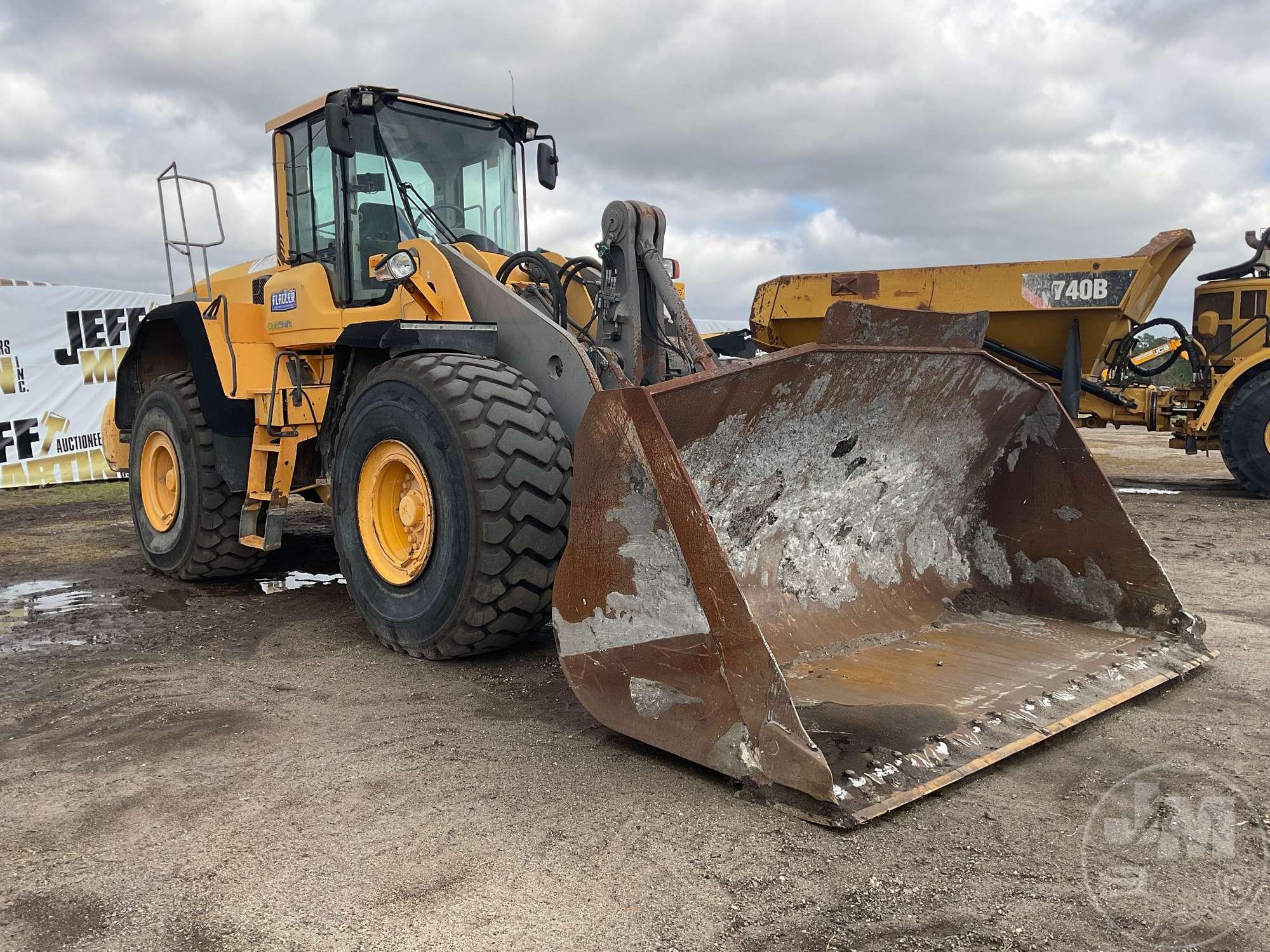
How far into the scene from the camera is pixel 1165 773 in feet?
9.74

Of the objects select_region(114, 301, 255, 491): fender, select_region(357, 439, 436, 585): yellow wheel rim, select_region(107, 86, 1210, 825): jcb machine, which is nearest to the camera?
select_region(107, 86, 1210, 825): jcb machine

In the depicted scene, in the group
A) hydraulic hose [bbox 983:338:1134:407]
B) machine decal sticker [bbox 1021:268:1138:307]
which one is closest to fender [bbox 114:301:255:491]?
hydraulic hose [bbox 983:338:1134:407]

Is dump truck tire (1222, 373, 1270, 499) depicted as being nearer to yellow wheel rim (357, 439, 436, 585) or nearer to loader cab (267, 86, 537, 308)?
loader cab (267, 86, 537, 308)

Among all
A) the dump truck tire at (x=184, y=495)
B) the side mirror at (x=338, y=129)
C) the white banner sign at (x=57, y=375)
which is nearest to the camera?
the side mirror at (x=338, y=129)

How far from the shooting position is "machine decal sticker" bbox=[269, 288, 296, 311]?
5.48m

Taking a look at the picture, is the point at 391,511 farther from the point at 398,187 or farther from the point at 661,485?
the point at 661,485

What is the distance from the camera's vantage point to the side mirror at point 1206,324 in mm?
11305

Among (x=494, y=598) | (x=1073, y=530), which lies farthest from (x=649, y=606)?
(x=1073, y=530)

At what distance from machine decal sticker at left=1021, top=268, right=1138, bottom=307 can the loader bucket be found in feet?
22.2

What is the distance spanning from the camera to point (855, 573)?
4.20 metres

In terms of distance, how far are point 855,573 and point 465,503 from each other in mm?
1592

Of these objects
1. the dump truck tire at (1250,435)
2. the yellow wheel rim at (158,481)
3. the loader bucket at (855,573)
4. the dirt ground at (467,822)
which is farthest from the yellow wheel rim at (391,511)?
the dump truck tire at (1250,435)

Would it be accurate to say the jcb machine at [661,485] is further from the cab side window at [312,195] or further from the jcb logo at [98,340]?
the jcb logo at [98,340]

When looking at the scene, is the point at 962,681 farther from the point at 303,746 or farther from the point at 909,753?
the point at 303,746
